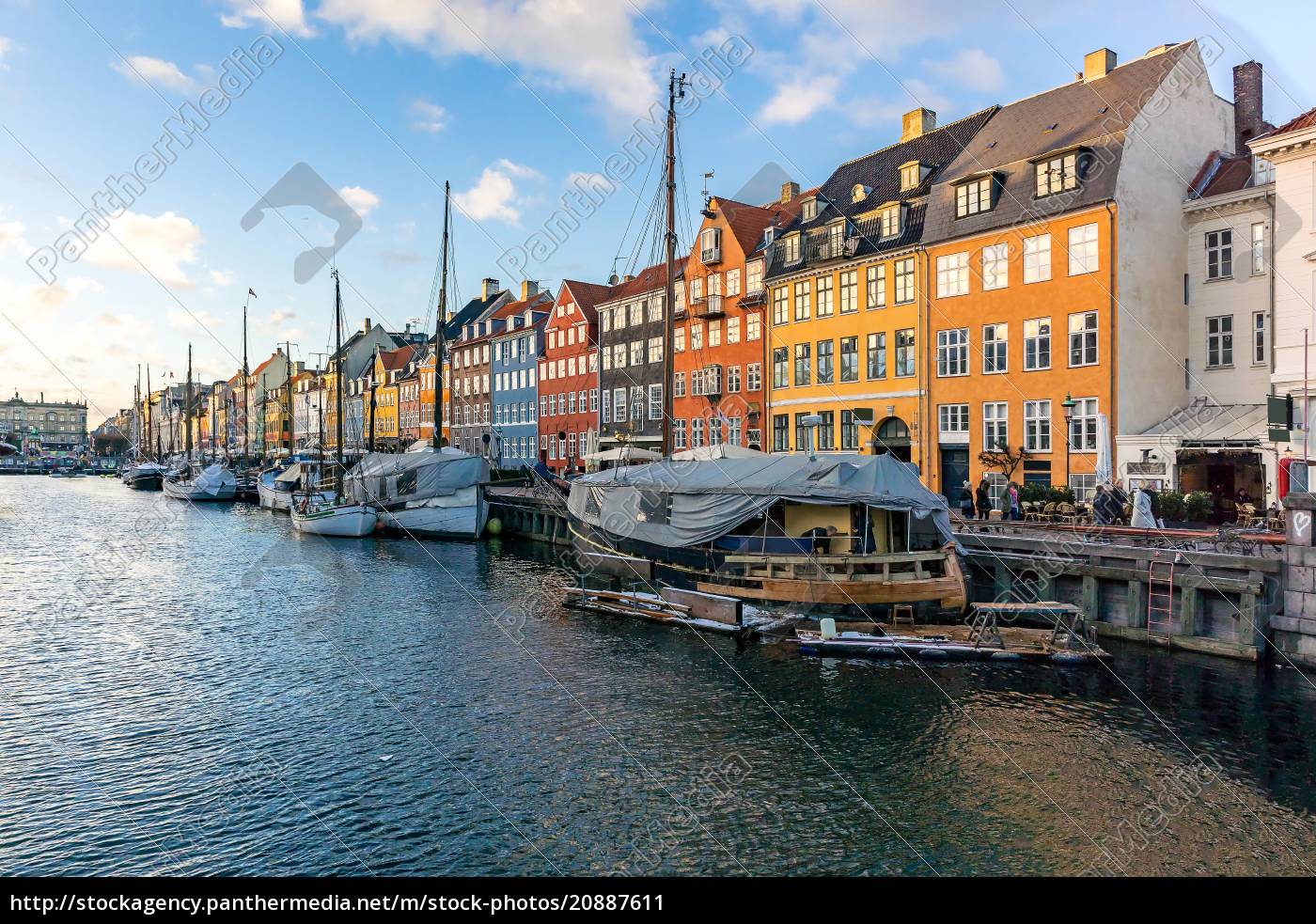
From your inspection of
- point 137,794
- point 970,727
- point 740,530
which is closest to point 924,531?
point 740,530

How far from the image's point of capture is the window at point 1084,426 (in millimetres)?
33625

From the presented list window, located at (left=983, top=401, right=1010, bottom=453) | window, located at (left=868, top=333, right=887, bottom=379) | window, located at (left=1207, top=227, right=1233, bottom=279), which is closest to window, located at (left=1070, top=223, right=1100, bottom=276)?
window, located at (left=1207, top=227, right=1233, bottom=279)

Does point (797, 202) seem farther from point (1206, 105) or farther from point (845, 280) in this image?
point (1206, 105)

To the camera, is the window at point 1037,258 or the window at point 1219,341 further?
the window at point 1037,258

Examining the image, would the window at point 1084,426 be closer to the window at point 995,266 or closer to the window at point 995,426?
the window at point 995,426

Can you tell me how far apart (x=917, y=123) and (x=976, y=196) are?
420 inches

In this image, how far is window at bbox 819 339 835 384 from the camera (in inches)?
1810

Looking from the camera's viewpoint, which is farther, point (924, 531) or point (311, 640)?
point (924, 531)

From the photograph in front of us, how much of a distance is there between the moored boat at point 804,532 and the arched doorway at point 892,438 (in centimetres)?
1637

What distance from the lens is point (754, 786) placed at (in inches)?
504

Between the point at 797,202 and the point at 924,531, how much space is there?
116 feet

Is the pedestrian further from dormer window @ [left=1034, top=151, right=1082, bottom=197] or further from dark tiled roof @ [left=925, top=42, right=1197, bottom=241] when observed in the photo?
dormer window @ [left=1034, top=151, right=1082, bottom=197]

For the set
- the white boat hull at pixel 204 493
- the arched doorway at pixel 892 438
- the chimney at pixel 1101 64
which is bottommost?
the white boat hull at pixel 204 493

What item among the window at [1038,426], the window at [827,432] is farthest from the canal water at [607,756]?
the window at [827,432]
